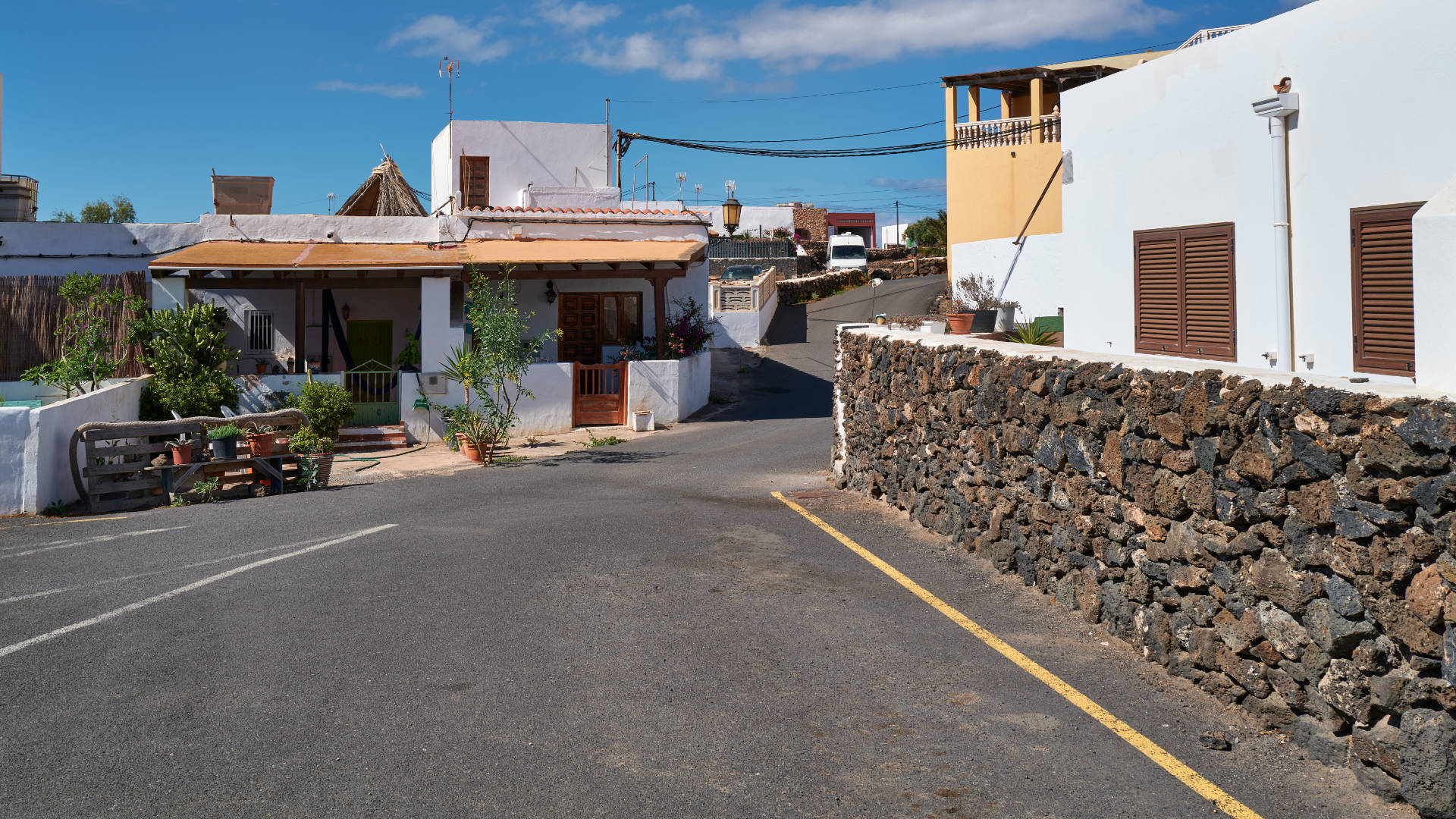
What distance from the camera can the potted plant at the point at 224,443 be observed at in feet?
46.8

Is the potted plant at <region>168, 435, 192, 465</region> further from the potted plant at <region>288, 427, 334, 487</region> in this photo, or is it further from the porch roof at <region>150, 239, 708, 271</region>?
the porch roof at <region>150, 239, 708, 271</region>

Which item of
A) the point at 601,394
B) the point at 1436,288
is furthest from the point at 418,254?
the point at 1436,288

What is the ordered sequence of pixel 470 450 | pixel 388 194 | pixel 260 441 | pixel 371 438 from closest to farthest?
pixel 260 441 → pixel 470 450 → pixel 371 438 → pixel 388 194

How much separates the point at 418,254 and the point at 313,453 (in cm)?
708

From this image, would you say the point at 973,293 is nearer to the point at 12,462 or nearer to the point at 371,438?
the point at 371,438

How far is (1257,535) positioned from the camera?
5.36 metres

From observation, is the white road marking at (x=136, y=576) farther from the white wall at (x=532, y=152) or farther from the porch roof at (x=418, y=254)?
the white wall at (x=532, y=152)

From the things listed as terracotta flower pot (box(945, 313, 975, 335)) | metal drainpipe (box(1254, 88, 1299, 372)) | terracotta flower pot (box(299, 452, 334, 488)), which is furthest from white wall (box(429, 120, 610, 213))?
metal drainpipe (box(1254, 88, 1299, 372))

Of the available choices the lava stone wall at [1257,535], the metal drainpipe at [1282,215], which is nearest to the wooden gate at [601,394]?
the lava stone wall at [1257,535]

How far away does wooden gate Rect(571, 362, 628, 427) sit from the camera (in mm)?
22359

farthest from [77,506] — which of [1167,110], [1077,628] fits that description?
[1167,110]

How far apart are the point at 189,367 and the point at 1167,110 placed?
16965 mm

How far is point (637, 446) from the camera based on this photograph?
1933cm

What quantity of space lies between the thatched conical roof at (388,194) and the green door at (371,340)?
4115 mm
